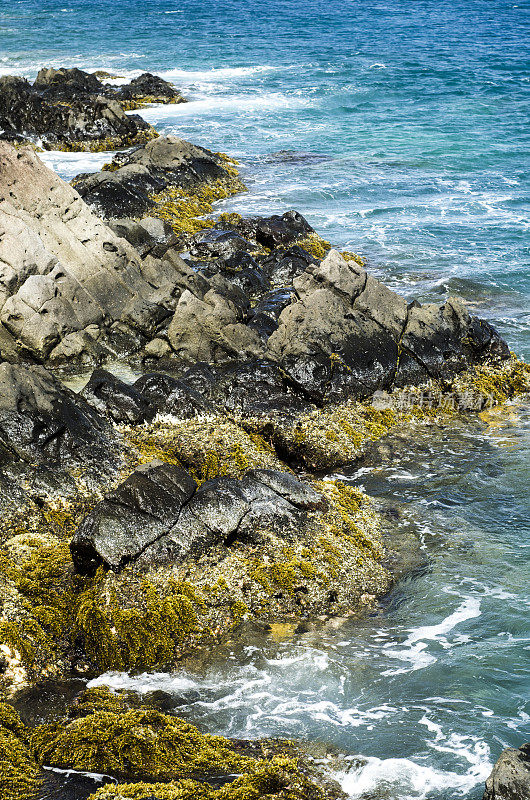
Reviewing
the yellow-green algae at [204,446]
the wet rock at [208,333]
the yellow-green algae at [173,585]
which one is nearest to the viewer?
the yellow-green algae at [173,585]

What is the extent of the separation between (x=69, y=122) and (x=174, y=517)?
3068cm

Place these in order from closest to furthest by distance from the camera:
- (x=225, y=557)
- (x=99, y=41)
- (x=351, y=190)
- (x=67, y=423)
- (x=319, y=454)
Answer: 1. (x=225, y=557)
2. (x=67, y=423)
3. (x=319, y=454)
4. (x=351, y=190)
5. (x=99, y=41)

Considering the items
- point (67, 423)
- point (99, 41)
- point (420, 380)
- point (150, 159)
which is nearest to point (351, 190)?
point (150, 159)

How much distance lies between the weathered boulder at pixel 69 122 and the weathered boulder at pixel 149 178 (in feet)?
17.5

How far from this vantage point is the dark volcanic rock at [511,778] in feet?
24.4

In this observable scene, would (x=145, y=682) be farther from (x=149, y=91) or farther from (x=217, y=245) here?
(x=149, y=91)

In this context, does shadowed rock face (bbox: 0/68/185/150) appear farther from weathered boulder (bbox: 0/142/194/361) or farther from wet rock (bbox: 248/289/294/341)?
wet rock (bbox: 248/289/294/341)

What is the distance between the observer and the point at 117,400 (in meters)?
15.7

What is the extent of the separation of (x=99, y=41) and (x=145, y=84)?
25.8 meters

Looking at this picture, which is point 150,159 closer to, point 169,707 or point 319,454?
point 319,454

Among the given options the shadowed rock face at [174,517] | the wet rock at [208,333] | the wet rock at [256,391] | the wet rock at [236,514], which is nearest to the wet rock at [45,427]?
the shadowed rock face at [174,517]

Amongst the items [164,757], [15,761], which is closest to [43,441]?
[15,761]

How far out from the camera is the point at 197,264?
77.2 feet

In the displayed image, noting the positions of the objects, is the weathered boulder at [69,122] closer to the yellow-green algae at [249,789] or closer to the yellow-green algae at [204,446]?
the yellow-green algae at [204,446]
